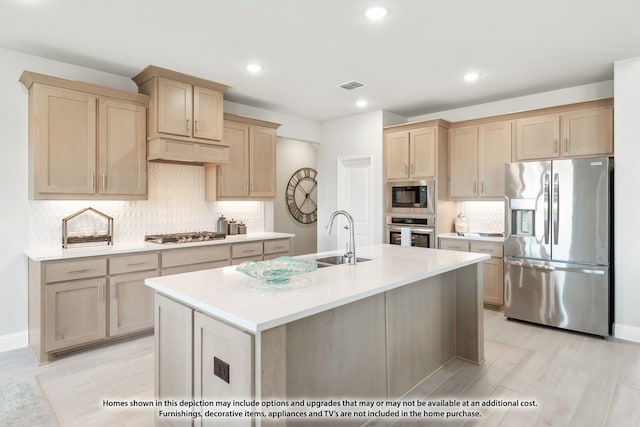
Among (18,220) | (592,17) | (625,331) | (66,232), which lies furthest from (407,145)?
(18,220)

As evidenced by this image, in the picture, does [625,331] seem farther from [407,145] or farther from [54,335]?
[54,335]

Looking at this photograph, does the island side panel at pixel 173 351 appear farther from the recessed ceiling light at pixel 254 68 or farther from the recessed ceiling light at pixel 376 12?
the recessed ceiling light at pixel 254 68

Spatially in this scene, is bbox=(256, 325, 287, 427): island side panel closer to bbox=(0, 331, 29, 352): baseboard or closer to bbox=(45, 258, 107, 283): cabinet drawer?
bbox=(45, 258, 107, 283): cabinet drawer

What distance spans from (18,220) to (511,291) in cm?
492

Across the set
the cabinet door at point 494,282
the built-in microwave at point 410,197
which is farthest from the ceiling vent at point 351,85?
the cabinet door at point 494,282

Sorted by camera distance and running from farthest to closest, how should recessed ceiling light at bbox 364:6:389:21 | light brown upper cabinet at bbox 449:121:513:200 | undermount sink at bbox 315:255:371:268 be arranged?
light brown upper cabinet at bbox 449:121:513:200 → undermount sink at bbox 315:255:371:268 → recessed ceiling light at bbox 364:6:389:21

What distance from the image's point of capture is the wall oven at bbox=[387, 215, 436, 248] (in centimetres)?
489

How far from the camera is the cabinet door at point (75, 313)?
2988mm

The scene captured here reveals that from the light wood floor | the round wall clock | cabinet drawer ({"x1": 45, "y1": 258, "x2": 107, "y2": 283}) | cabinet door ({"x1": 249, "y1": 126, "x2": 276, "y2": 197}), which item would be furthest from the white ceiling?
the round wall clock

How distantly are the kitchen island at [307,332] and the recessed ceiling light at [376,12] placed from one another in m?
1.77

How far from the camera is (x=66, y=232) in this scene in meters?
3.33

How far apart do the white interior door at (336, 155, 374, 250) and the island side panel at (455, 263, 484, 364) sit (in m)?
2.52

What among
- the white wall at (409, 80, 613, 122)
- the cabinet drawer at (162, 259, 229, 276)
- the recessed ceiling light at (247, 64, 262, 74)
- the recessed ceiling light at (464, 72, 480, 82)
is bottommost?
the cabinet drawer at (162, 259, 229, 276)

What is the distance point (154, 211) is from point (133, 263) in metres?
0.85
